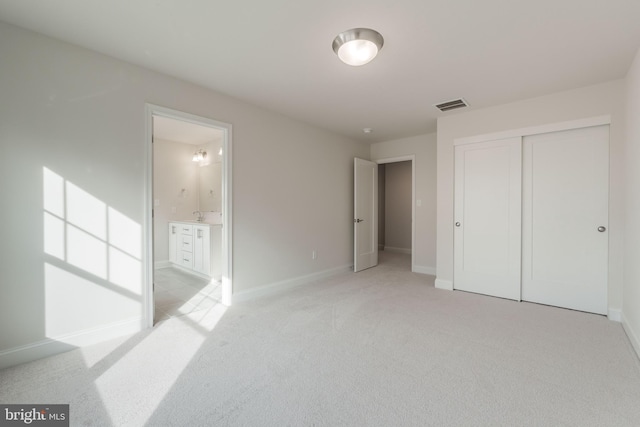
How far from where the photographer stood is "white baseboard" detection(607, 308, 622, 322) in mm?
2877

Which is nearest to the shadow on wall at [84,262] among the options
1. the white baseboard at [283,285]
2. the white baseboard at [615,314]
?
the white baseboard at [283,285]

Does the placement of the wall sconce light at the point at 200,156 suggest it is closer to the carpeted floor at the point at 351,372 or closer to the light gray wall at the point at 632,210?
the carpeted floor at the point at 351,372

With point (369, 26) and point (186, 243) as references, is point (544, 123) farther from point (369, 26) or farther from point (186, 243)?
point (186, 243)

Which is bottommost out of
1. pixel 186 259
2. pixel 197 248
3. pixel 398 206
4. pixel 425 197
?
pixel 186 259

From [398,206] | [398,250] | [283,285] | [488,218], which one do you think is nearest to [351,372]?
[283,285]

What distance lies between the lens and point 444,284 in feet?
13.1

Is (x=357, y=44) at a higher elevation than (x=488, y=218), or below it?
higher

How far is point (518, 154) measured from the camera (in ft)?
11.3

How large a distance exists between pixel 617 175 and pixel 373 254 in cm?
354

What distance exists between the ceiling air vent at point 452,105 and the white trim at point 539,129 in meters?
0.45

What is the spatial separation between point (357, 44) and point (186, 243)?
414 cm

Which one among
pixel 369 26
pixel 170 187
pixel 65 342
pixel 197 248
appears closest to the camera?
pixel 369 26

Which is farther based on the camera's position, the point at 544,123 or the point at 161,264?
the point at 161,264

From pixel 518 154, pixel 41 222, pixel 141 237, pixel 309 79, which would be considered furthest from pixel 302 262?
Result: pixel 518 154
